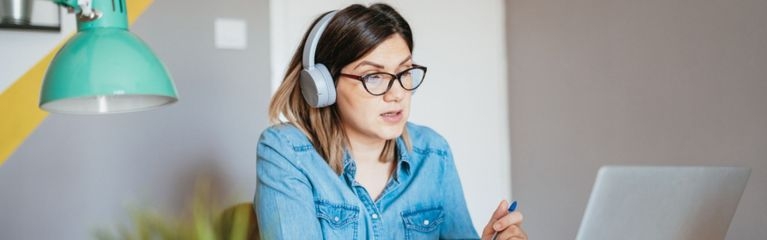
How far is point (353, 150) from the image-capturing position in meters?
1.49

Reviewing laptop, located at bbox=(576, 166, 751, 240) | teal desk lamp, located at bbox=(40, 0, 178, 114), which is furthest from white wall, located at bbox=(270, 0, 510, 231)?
teal desk lamp, located at bbox=(40, 0, 178, 114)

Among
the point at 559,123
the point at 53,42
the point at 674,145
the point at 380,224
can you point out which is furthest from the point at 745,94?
the point at 53,42

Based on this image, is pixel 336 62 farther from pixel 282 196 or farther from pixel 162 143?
pixel 162 143

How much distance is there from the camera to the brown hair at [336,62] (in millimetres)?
1402

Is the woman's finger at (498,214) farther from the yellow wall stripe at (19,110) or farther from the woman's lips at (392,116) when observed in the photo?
the yellow wall stripe at (19,110)

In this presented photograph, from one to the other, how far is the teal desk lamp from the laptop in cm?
58

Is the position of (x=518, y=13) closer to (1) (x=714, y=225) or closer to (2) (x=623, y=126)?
(2) (x=623, y=126)

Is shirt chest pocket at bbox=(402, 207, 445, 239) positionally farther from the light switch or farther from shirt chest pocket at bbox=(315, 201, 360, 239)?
the light switch

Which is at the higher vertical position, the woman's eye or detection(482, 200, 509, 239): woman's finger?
the woman's eye

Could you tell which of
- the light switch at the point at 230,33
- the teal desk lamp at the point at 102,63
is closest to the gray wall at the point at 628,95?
the light switch at the point at 230,33

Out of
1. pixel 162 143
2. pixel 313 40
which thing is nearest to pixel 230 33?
pixel 162 143

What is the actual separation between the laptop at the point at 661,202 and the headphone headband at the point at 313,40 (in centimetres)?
59

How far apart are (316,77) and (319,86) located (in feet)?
0.06

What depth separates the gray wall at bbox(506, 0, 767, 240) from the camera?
180 cm
